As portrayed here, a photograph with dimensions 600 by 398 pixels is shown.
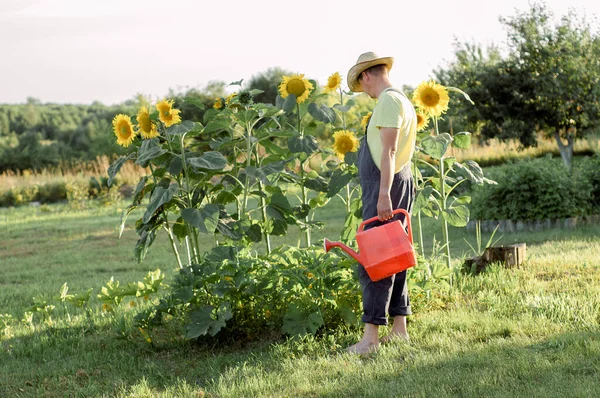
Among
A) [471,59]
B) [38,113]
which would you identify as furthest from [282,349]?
[38,113]

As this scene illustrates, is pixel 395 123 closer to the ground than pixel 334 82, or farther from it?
closer to the ground

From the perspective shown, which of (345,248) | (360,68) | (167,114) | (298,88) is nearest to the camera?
(345,248)

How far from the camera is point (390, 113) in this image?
341 centimetres

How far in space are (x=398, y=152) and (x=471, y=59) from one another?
44.8 feet

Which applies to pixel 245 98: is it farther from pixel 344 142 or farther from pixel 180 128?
pixel 344 142

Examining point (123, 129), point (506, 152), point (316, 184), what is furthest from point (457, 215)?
point (506, 152)

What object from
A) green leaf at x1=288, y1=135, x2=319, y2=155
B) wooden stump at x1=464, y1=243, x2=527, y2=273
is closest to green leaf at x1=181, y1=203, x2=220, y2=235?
green leaf at x1=288, y1=135, x2=319, y2=155

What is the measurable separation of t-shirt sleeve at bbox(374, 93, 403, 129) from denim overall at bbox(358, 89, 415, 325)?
245 millimetres

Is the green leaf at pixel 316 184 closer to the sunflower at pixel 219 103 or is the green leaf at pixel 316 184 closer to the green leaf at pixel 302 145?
the green leaf at pixel 302 145

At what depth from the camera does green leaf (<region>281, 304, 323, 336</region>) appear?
12.1 feet

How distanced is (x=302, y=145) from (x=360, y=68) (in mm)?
626

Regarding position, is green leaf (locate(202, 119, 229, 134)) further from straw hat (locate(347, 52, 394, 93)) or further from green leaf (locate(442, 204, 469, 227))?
green leaf (locate(442, 204, 469, 227))

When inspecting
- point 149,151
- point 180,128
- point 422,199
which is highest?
point 180,128

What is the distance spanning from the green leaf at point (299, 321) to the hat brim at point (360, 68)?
4.17 feet
